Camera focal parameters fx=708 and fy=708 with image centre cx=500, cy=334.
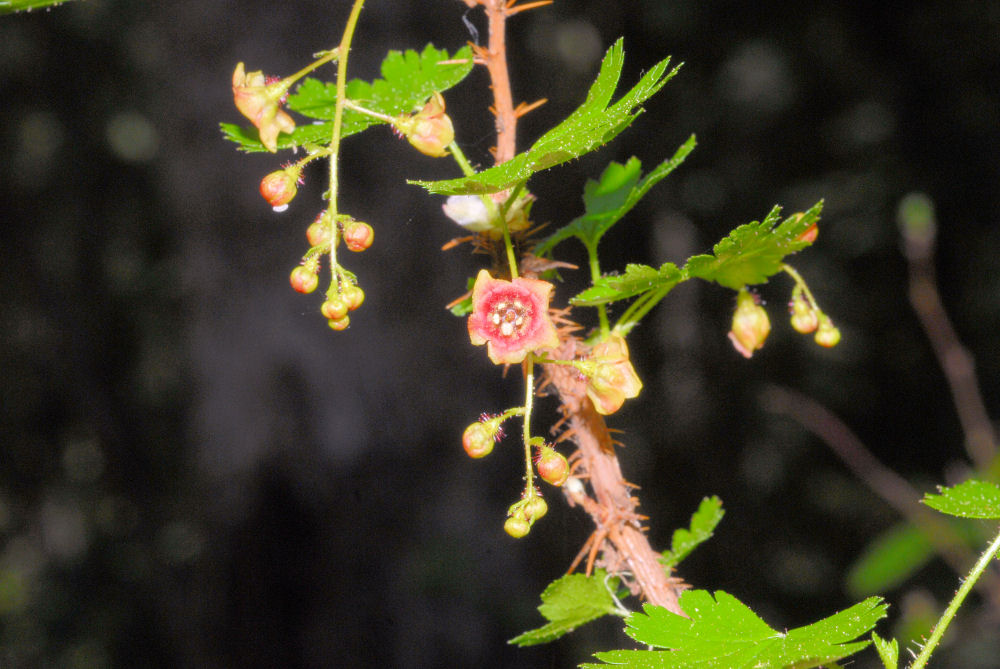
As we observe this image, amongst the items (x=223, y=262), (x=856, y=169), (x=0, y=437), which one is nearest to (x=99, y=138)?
(x=223, y=262)

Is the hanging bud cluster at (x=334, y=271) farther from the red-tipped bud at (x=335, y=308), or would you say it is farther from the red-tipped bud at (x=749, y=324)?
the red-tipped bud at (x=749, y=324)

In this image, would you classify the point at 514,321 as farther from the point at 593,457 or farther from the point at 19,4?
the point at 19,4

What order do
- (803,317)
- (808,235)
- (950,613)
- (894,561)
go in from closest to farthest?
(950,613) → (808,235) → (803,317) → (894,561)

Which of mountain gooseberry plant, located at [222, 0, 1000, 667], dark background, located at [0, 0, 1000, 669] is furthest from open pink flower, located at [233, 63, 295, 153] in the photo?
dark background, located at [0, 0, 1000, 669]

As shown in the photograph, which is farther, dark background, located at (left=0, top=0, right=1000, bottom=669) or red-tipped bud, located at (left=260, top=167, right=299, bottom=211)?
dark background, located at (left=0, top=0, right=1000, bottom=669)

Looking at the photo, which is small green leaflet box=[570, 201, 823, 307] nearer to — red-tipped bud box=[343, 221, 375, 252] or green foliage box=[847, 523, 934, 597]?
red-tipped bud box=[343, 221, 375, 252]

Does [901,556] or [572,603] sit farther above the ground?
[572,603]

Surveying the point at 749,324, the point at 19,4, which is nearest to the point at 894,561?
the point at 749,324

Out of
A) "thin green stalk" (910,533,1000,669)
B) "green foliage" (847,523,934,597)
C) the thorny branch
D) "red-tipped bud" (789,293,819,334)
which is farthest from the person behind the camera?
"green foliage" (847,523,934,597)
